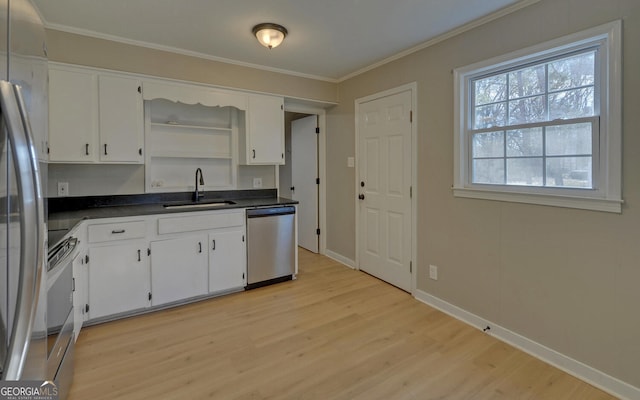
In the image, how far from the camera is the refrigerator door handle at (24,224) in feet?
2.48

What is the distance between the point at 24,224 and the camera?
31.9 inches

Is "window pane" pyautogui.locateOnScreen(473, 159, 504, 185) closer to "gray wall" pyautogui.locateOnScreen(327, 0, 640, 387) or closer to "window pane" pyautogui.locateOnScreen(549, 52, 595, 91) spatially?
"gray wall" pyautogui.locateOnScreen(327, 0, 640, 387)

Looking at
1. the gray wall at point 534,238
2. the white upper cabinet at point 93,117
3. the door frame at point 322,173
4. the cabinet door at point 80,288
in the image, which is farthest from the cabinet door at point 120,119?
the gray wall at point 534,238

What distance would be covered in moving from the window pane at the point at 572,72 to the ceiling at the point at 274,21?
0.54m

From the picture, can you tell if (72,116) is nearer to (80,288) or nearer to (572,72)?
(80,288)

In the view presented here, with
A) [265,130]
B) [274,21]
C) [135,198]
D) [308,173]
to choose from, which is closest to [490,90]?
[274,21]

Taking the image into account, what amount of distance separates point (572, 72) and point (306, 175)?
3.38m

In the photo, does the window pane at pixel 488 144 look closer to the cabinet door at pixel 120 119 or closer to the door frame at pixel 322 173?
the door frame at pixel 322 173

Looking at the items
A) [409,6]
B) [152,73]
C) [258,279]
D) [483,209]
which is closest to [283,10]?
[409,6]

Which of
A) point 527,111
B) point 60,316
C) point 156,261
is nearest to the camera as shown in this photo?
point 60,316

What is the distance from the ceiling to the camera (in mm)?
2342

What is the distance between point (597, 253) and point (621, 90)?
94cm

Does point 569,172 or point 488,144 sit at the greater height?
point 488,144

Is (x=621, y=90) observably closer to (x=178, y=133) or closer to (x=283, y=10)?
(x=283, y=10)
